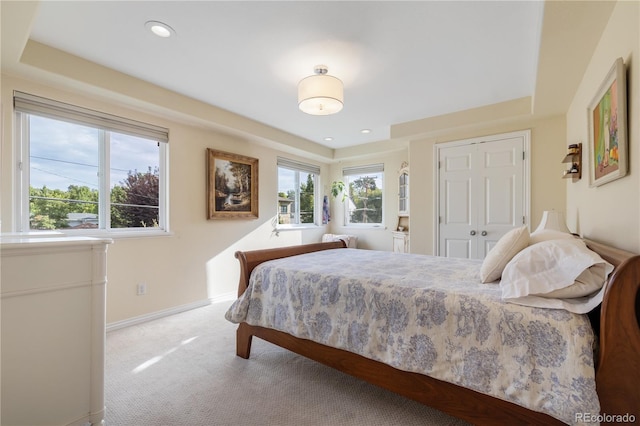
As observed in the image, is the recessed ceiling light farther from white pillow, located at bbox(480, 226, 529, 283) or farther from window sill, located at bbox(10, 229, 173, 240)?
white pillow, located at bbox(480, 226, 529, 283)

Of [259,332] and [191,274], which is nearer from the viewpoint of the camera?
[259,332]

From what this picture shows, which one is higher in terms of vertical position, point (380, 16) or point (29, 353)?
point (380, 16)

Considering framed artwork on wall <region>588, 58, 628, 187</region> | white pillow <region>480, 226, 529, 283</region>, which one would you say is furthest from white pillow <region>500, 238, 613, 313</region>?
framed artwork on wall <region>588, 58, 628, 187</region>

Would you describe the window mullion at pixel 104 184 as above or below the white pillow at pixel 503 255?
above

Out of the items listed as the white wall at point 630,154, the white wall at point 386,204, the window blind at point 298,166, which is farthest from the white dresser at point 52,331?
the white wall at point 386,204

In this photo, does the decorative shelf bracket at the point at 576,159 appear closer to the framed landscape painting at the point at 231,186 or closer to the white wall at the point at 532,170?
the white wall at the point at 532,170

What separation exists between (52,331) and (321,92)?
2.20 meters

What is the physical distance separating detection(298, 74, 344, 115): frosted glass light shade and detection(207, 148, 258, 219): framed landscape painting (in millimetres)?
1754

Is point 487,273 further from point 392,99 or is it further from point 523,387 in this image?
point 392,99

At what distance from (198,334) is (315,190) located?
3522 millimetres

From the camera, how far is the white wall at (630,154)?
130cm

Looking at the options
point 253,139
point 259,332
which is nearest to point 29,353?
point 259,332

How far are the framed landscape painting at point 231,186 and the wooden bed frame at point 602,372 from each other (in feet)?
8.06

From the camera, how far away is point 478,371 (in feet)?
4.14
